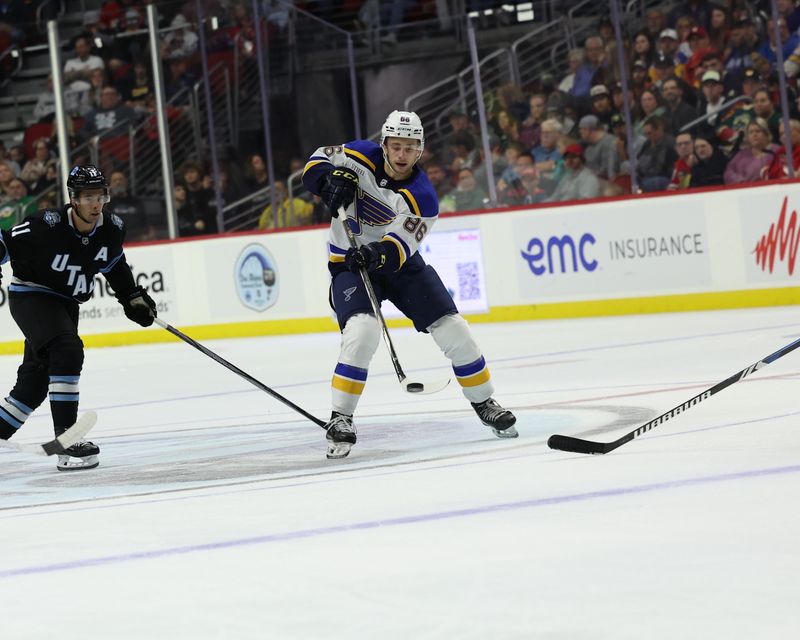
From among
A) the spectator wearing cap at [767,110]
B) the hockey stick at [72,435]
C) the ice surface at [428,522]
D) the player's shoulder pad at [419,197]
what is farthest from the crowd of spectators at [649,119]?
the hockey stick at [72,435]

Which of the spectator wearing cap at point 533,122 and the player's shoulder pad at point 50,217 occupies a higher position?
the spectator wearing cap at point 533,122

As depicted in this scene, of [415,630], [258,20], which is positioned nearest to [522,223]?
[258,20]

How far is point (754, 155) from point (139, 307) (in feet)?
17.9

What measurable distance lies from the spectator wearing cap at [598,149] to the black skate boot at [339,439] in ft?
→ 18.5

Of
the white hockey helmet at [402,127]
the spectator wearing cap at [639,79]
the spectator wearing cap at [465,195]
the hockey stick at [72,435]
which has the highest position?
the spectator wearing cap at [639,79]

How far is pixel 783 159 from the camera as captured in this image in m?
9.30

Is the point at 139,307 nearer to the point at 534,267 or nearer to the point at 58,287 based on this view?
the point at 58,287

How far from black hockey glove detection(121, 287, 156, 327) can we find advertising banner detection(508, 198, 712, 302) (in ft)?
17.1

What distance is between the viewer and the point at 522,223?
1023cm

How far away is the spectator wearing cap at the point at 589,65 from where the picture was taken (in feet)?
32.8

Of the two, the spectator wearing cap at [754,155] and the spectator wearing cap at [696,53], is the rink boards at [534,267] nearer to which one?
the spectator wearing cap at [754,155]

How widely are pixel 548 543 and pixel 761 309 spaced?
21.9ft

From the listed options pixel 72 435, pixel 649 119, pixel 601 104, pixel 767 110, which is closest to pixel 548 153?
pixel 601 104

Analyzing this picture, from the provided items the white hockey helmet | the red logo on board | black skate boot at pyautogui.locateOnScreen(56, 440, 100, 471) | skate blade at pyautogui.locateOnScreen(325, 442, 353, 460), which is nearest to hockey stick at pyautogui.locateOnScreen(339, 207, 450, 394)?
the white hockey helmet
